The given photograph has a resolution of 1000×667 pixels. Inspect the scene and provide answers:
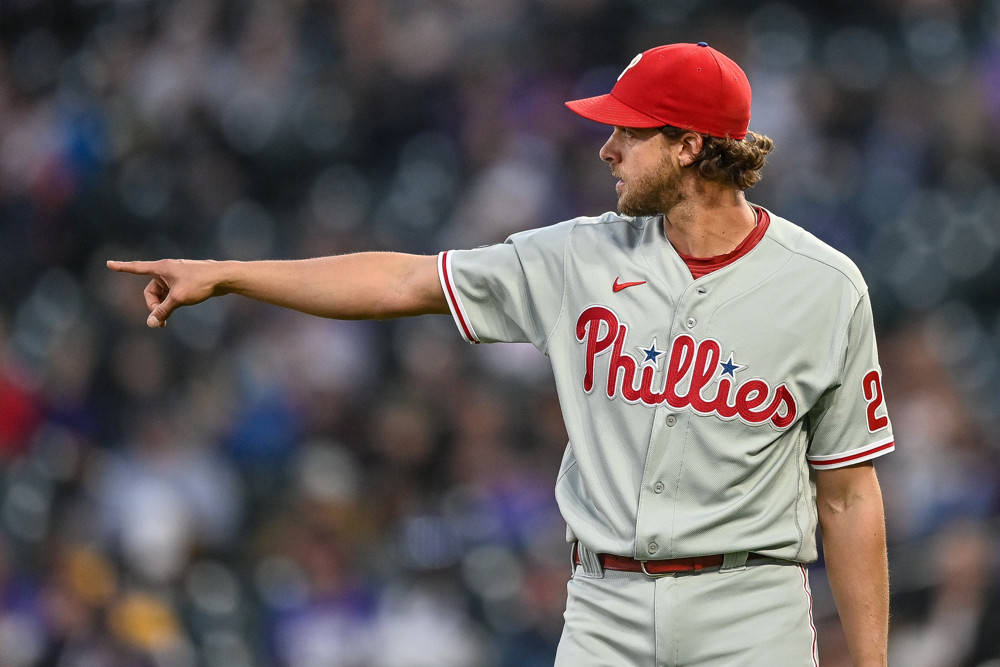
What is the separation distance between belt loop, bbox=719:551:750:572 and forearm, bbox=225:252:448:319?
2.48ft

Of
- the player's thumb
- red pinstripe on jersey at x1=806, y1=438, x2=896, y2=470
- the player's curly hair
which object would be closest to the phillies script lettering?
red pinstripe on jersey at x1=806, y1=438, x2=896, y2=470

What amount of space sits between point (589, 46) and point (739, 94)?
14.0 feet

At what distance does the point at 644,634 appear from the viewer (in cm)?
254

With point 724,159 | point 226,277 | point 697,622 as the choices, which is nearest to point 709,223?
point 724,159

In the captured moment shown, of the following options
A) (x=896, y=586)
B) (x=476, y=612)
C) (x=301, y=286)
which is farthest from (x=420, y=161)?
(x=301, y=286)

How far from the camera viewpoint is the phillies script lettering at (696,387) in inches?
101

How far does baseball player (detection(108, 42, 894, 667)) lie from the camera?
2.55m

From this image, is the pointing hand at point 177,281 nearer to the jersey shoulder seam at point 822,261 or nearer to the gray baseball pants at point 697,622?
the gray baseball pants at point 697,622

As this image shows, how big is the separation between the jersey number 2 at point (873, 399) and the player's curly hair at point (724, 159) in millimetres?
441

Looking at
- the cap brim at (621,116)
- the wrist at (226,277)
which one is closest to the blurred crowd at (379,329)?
the cap brim at (621,116)

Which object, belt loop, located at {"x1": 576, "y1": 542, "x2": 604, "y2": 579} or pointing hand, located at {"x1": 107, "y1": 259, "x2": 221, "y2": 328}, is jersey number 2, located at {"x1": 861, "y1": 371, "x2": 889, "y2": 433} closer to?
belt loop, located at {"x1": 576, "y1": 542, "x2": 604, "y2": 579}

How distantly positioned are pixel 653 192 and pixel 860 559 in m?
0.81

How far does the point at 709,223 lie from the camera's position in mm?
2705

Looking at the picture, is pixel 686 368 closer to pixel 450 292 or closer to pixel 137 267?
pixel 450 292
